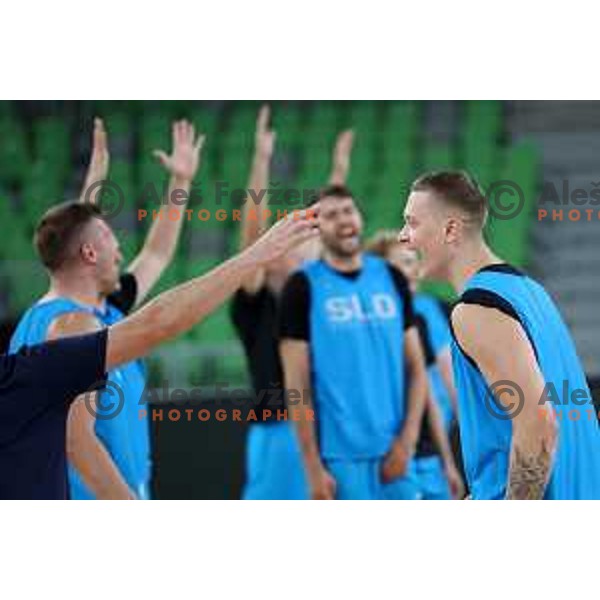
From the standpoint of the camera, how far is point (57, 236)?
4574mm

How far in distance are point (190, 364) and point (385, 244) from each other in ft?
8.00

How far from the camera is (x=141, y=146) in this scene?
9688mm

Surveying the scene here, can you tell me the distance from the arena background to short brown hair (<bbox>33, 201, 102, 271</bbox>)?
4.50 metres

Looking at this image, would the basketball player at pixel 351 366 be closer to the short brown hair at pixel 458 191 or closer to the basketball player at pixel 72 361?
the short brown hair at pixel 458 191

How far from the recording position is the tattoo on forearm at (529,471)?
342 centimetres

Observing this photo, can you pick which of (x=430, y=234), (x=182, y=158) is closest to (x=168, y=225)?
(x=182, y=158)

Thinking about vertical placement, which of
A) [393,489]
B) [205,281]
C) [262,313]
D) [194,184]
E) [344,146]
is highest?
[194,184]

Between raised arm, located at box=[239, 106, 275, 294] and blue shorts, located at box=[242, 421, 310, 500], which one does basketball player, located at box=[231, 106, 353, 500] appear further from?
raised arm, located at box=[239, 106, 275, 294]

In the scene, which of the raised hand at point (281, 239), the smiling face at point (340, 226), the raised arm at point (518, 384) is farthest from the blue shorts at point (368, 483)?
the raised hand at point (281, 239)

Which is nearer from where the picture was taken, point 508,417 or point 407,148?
point 508,417

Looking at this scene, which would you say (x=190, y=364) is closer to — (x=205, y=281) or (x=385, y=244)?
(x=385, y=244)

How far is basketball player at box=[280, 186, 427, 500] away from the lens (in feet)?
19.1

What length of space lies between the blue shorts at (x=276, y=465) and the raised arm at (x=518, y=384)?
2.96 m

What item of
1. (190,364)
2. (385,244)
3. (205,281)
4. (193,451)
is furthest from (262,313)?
(205,281)
